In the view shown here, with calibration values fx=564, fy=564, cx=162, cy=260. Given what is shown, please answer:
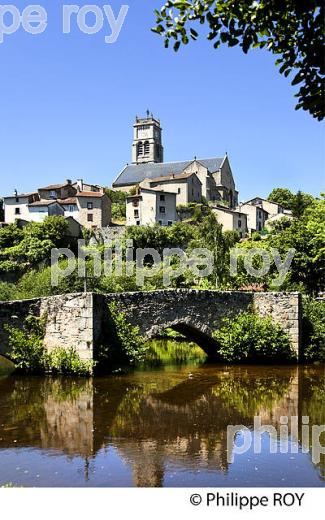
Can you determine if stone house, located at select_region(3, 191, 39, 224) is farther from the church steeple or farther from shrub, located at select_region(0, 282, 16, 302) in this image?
the church steeple

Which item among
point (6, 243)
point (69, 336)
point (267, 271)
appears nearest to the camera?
point (69, 336)

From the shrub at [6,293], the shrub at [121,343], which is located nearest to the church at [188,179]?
the shrub at [6,293]

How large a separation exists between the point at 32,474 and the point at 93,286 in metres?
24.4

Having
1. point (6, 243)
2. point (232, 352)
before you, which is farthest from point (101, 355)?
point (6, 243)

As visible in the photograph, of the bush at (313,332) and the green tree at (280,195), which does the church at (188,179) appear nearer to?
the green tree at (280,195)

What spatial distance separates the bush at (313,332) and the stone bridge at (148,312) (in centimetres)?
92

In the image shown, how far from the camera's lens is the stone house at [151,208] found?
6431 centimetres

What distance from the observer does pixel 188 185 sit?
71938 mm

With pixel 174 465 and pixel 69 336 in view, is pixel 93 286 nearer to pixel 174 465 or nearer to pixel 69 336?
pixel 69 336

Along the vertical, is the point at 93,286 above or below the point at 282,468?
above

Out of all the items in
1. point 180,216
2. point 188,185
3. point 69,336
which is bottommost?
point 69,336

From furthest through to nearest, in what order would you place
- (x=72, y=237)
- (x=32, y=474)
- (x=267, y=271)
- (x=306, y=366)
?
(x=72, y=237), (x=267, y=271), (x=306, y=366), (x=32, y=474)

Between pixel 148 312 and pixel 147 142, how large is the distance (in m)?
92.9

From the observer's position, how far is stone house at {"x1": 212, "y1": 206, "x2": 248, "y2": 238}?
6756 cm
